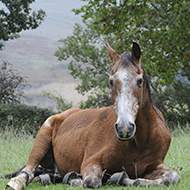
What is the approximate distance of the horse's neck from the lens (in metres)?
3.20

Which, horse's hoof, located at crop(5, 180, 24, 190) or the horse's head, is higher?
the horse's head

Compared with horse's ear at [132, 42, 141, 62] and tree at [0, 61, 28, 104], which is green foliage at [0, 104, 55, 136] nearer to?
tree at [0, 61, 28, 104]

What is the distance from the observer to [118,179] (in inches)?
125

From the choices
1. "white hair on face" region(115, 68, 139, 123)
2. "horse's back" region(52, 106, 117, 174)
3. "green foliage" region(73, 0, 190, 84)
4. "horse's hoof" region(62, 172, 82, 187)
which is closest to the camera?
"white hair on face" region(115, 68, 139, 123)

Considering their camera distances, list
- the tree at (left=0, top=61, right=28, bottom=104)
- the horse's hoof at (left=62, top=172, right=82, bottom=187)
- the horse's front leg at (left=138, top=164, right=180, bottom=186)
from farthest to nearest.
Answer: the tree at (left=0, top=61, right=28, bottom=104)
the horse's hoof at (left=62, top=172, right=82, bottom=187)
the horse's front leg at (left=138, top=164, right=180, bottom=186)

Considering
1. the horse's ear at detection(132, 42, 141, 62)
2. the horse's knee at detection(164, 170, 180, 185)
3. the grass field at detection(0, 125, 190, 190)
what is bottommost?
the grass field at detection(0, 125, 190, 190)

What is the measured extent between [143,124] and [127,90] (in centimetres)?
59

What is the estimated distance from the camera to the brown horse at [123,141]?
114 inches

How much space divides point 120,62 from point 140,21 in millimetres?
8181

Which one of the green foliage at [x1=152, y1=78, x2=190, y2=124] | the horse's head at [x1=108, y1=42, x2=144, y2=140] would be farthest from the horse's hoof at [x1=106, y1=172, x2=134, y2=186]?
the green foliage at [x1=152, y1=78, x2=190, y2=124]

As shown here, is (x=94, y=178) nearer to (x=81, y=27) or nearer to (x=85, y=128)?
(x=85, y=128)

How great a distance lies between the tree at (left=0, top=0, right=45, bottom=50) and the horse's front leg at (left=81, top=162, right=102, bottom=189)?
32.7 feet

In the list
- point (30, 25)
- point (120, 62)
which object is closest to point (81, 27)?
point (30, 25)

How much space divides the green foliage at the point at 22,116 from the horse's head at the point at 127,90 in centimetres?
846
